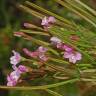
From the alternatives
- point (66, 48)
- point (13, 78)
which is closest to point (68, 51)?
point (66, 48)

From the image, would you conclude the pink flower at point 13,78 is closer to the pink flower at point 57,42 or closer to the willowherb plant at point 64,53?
the willowherb plant at point 64,53

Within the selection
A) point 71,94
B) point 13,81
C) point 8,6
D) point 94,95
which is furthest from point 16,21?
point 13,81

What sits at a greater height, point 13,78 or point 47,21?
point 47,21

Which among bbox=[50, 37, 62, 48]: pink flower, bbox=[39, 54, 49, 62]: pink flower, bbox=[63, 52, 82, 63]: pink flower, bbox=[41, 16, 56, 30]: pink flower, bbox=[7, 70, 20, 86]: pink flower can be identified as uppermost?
bbox=[41, 16, 56, 30]: pink flower

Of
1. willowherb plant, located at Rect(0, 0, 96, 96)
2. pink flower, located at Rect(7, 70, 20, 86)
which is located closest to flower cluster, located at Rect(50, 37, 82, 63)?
willowherb plant, located at Rect(0, 0, 96, 96)

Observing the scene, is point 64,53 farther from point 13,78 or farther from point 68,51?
point 13,78

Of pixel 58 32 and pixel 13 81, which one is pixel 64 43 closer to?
Result: pixel 58 32

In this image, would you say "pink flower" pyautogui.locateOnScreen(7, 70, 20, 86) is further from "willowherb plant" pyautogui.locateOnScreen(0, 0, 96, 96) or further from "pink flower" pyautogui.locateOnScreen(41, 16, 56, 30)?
"pink flower" pyautogui.locateOnScreen(41, 16, 56, 30)

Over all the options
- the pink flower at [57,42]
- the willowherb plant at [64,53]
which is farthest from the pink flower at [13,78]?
the pink flower at [57,42]
